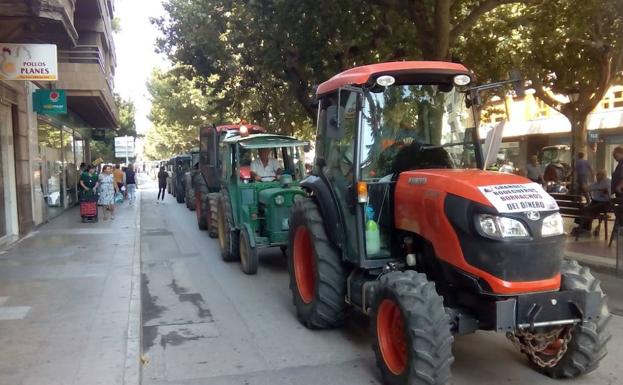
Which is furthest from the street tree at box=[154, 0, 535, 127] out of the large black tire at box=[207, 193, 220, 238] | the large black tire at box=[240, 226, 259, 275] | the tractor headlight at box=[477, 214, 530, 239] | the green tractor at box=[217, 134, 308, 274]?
the tractor headlight at box=[477, 214, 530, 239]

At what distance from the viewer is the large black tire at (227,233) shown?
1008 centimetres

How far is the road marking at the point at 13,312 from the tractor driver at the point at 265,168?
4447 millimetres

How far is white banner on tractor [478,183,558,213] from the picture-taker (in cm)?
411

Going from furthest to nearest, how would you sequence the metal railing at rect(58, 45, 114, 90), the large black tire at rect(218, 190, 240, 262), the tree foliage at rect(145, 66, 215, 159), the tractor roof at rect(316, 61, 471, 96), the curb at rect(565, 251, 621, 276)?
the tree foliage at rect(145, 66, 215, 159) → the metal railing at rect(58, 45, 114, 90) → the large black tire at rect(218, 190, 240, 262) → the curb at rect(565, 251, 621, 276) → the tractor roof at rect(316, 61, 471, 96)

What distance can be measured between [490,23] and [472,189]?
11.9 meters

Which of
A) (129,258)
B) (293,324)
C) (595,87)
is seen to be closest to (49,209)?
(129,258)

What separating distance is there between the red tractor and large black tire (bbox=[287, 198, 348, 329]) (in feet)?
0.05

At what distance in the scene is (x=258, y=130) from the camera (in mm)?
16000

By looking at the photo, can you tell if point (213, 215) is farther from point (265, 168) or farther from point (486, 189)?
point (486, 189)

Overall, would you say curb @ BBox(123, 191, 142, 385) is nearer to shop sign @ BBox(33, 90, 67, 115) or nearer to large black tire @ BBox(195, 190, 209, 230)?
large black tire @ BBox(195, 190, 209, 230)

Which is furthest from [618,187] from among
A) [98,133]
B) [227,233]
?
[98,133]

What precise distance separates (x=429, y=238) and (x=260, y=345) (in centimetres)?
226

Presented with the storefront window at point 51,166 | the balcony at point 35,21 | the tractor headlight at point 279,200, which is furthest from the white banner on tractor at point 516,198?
the storefront window at point 51,166

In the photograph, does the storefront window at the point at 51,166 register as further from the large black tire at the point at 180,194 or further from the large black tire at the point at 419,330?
the large black tire at the point at 419,330
